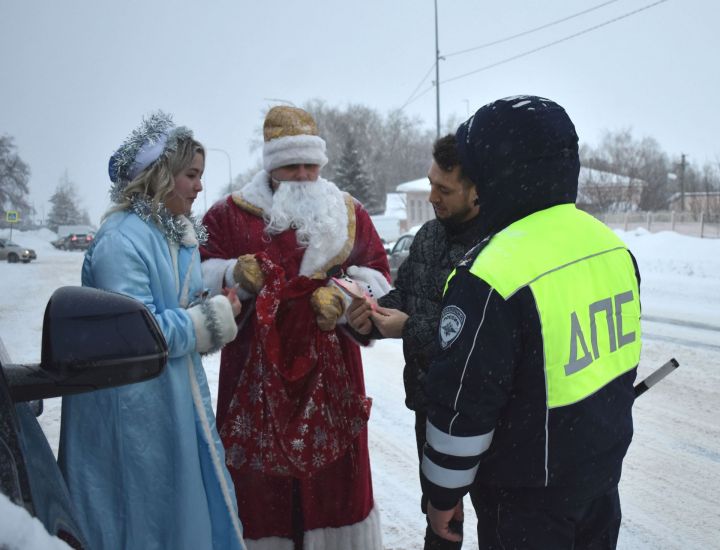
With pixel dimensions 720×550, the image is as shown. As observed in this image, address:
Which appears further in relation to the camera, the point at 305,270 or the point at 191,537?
the point at 305,270

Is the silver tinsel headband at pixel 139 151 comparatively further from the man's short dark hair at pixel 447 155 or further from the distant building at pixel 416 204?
the distant building at pixel 416 204

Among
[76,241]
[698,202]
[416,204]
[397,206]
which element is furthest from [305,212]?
[397,206]

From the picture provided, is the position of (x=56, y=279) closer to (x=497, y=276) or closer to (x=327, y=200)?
(x=327, y=200)

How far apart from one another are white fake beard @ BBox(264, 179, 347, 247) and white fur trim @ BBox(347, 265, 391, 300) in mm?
249

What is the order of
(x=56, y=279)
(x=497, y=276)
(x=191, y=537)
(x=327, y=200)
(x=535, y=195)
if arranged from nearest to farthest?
1. (x=497, y=276)
2. (x=535, y=195)
3. (x=191, y=537)
4. (x=327, y=200)
5. (x=56, y=279)

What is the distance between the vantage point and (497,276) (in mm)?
1565

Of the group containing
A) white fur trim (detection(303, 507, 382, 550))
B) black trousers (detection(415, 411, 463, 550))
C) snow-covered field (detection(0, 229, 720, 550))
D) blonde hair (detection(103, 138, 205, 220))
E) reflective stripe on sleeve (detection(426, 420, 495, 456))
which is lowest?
snow-covered field (detection(0, 229, 720, 550))

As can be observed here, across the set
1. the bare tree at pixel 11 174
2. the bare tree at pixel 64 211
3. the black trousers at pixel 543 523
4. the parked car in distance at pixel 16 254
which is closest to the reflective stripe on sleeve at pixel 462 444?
the black trousers at pixel 543 523

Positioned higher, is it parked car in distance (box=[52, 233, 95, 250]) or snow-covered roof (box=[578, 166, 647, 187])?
snow-covered roof (box=[578, 166, 647, 187])

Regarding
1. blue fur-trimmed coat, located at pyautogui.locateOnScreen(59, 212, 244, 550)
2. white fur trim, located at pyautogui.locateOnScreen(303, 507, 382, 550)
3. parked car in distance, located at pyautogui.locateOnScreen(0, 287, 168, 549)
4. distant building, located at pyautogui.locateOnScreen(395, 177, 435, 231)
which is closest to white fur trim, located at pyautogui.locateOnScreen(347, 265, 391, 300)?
blue fur-trimmed coat, located at pyautogui.locateOnScreen(59, 212, 244, 550)

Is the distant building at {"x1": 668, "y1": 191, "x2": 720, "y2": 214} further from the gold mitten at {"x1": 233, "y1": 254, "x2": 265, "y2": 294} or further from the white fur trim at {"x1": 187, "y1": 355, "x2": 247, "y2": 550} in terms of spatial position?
the white fur trim at {"x1": 187, "y1": 355, "x2": 247, "y2": 550}

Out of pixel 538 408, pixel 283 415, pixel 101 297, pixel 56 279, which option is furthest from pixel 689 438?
pixel 56 279

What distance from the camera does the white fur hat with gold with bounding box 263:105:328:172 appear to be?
9.53 ft

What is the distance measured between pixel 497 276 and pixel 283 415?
1.51m
